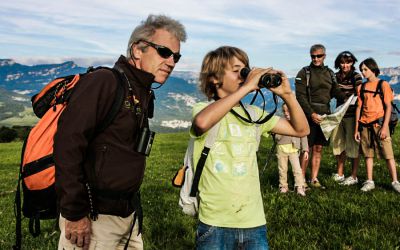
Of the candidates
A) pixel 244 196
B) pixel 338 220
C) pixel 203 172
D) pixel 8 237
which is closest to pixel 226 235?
pixel 244 196

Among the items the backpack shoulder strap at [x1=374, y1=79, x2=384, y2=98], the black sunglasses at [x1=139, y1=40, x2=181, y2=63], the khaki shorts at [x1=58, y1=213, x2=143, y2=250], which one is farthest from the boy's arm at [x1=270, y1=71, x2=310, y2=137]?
the backpack shoulder strap at [x1=374, y1=79, x2=384, y2=98]

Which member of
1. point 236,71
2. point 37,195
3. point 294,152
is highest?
point 236,71

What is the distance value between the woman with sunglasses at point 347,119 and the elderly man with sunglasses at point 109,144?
8350 millimetres

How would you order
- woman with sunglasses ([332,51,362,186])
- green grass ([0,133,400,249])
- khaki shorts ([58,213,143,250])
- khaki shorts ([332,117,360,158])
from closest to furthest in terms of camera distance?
khaki shorts ([58,213,143,250])
green grass ([0,133,400,249])
woman with sunglasses ([332,51,362,186])
khaki shorts ([332,117,360,158])

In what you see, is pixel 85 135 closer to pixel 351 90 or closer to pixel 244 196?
pixel 244 196

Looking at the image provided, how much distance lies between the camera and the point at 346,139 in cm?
1187

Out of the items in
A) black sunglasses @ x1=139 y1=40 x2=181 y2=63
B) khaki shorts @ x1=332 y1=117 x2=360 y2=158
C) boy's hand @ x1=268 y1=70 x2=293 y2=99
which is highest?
black sunglasses @ x1=139 y1=40 x2=181 y2=63

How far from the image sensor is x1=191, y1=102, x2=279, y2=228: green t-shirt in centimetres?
395

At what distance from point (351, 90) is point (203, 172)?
28.4 feet

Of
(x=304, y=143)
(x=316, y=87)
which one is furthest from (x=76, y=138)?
(x=316, y=87)

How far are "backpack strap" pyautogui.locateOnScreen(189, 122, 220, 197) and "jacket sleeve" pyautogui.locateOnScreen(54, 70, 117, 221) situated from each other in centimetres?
111

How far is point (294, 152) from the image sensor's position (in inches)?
408

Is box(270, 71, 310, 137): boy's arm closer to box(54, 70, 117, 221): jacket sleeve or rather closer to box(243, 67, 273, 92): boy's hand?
box(243, 67, 273, 92): boy's hand

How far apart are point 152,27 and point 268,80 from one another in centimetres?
124
